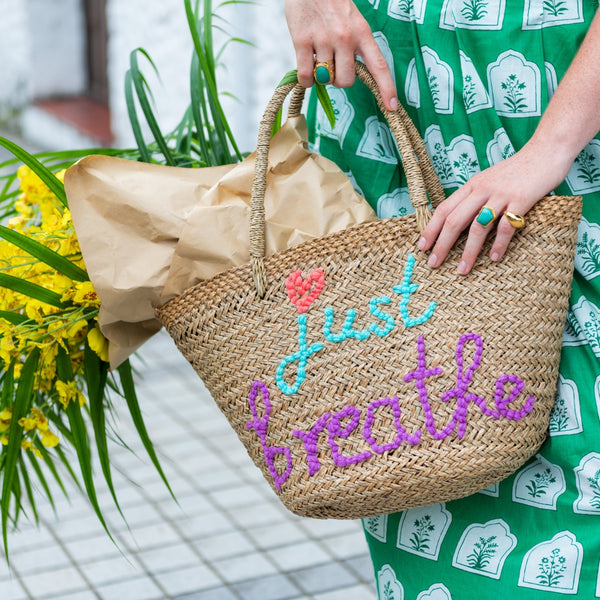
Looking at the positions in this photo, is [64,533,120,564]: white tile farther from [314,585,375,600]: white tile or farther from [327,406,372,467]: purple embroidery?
[327,406,372,467]: purple embroidery

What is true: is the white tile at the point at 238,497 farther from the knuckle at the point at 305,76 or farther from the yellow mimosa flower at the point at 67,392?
the knuckle at the point at 305,76

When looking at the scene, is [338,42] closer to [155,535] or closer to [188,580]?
[188,580]

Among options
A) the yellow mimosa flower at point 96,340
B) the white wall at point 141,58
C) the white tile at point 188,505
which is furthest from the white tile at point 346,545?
the yellow mimosa flower at point 96,340

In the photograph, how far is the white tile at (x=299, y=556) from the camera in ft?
8.84

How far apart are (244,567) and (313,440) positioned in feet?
5.37

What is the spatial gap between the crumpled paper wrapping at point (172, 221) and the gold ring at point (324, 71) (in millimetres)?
115

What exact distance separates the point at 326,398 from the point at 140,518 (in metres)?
1.93

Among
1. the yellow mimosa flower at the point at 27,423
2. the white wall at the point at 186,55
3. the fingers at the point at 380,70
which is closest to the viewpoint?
the fingers at the point at 380,70

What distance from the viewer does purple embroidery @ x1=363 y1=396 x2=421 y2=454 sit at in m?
1.13

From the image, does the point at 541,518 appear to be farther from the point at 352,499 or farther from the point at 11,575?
the point at 11,575

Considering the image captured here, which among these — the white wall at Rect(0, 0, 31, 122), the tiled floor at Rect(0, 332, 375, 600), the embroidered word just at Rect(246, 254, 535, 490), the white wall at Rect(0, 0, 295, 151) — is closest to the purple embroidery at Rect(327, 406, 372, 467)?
the embroidered word just at Rect(246, 254, 535, 490)

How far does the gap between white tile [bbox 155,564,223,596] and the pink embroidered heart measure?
1.63 metres

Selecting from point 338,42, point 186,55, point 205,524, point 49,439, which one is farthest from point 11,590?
point 186,55

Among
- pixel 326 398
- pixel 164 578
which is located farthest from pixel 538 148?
pixel 164 578
